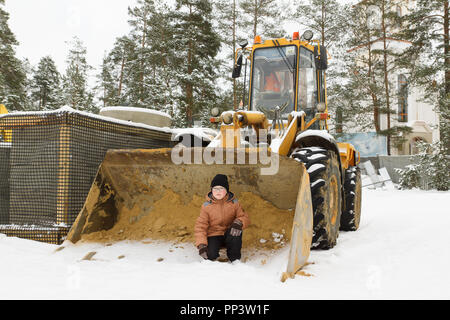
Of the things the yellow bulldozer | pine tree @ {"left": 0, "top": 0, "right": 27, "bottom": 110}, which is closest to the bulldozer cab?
the yellow bulldozer

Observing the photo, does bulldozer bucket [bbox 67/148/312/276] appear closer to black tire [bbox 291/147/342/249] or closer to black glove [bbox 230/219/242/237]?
black tire [bbox 291/147/342/249]

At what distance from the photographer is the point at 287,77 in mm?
5113

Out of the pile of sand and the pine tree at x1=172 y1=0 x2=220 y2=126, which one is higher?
the pine tree at x1=172 y1=0 x2=220 y2=126

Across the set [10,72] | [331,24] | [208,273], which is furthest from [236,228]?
[10,72]

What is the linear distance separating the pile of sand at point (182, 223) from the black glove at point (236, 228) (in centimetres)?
37

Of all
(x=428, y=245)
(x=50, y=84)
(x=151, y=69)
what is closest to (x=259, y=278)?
(x=428, y=245)

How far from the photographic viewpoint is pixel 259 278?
9.14ft

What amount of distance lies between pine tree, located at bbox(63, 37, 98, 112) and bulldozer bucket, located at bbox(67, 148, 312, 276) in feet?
96.6

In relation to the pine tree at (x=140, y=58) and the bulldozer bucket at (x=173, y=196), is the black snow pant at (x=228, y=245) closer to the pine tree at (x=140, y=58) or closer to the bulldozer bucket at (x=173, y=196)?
the bulldozer bucket at (x=173, y=196)

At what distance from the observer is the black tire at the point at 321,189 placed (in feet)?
11.4

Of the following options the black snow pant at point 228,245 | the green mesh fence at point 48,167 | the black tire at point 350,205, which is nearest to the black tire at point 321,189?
the black snow pant at point 228,245

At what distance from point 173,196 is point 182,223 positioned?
316 mm

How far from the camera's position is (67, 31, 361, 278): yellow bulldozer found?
348 cm

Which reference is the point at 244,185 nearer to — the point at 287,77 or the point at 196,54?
the point at 287,77
